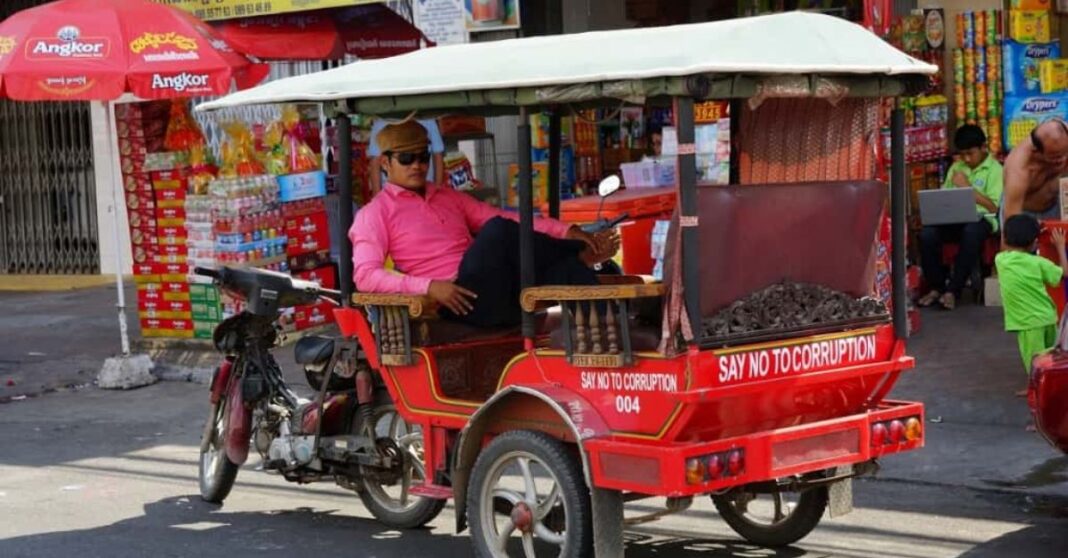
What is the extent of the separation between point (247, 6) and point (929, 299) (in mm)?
5967

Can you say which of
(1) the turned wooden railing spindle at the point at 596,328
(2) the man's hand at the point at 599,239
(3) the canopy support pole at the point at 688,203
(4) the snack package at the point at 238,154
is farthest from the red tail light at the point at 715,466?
(4) the snack package at the point at 238,154

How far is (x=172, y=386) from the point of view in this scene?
1206 centimetres

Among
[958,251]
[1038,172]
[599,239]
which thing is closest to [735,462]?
[599,239]

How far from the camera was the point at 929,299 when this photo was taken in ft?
40.8

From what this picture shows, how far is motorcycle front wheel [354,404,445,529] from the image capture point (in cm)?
745

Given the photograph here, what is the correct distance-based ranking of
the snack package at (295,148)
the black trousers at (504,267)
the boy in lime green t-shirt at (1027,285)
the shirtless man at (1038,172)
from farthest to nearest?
the snack package at (295,148) < the shirtless man at (1038,172) < the boy in lime green t-shirt at (1027,285) < the black trousers at (504,267)

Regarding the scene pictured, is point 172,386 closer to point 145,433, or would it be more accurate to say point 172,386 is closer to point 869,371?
point 145,433

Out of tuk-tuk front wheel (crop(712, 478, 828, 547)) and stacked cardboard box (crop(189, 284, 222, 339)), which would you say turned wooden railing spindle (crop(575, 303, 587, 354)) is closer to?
tuk-tuk front wheel (crop(712, 478, 828, 547))

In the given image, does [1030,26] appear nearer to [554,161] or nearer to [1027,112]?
[1027,112]

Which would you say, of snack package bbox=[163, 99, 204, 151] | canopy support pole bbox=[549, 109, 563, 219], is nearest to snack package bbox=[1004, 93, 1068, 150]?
canopy support pole bbox=[549, 109, 563, 219]

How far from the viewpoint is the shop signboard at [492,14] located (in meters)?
13.8

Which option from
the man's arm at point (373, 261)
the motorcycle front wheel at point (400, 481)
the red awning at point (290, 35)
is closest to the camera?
the man's arm at point (373, 261)

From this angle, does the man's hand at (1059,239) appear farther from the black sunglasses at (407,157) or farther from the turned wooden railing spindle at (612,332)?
the turned wooden railing spindle at (612,332)

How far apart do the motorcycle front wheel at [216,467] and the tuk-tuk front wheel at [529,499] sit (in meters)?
2.04
